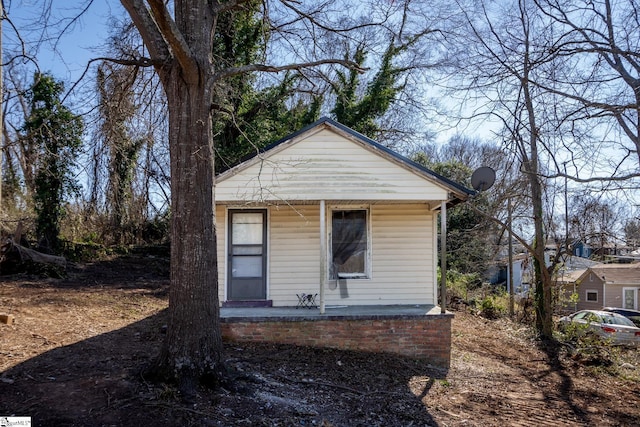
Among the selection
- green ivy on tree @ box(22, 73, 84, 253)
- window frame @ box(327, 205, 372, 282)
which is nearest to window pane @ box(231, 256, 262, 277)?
window frame @ box(327, 205, 372, 282)

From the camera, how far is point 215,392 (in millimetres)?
4906

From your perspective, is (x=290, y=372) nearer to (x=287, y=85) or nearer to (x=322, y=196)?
(x=322, y=196)

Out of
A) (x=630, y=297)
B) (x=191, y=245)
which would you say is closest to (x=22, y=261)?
(x=191, y=245)

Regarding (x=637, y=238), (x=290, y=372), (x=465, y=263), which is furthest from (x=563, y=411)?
(x=465, y=263)

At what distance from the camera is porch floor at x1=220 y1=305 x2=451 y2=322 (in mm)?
8031

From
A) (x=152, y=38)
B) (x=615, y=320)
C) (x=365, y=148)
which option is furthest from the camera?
(x=615, y=320)

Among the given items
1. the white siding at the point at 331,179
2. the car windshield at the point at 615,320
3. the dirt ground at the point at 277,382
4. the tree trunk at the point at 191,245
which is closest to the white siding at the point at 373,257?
the white siding at the point at 331,179

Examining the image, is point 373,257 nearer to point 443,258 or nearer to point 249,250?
point 443,258

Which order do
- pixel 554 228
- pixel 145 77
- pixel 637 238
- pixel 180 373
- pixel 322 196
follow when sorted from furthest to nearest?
pixel 554 228 < pixel 637 238 < pixel 322 196 < pixel 145 77 < pixel 180 373

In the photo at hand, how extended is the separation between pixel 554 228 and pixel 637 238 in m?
2.68

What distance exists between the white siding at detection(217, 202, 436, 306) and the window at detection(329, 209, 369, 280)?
0.15 m

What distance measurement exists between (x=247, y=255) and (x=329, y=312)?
207 centimetres

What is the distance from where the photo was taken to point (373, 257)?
31.8 ft

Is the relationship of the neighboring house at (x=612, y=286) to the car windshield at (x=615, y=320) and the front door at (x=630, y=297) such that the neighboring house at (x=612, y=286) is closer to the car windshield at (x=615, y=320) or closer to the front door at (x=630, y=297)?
the front door at (x=630, y=297)
